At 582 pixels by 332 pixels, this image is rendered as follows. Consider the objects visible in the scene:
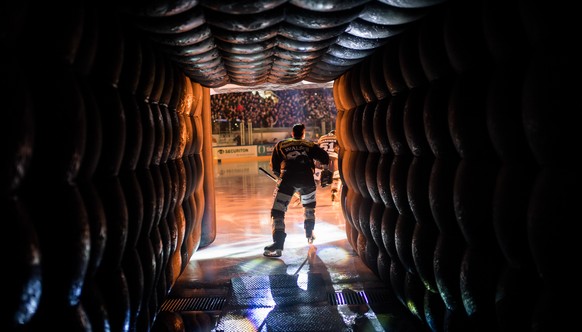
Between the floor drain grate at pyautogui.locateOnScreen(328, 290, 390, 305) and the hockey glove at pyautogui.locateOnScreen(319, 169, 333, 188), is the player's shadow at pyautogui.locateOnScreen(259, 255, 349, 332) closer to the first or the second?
the floor drain grate at pyautogui.locateOnScreen(328, 290, 390, 305)

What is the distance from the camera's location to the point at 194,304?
129 inches

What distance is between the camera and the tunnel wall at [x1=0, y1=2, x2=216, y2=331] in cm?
120

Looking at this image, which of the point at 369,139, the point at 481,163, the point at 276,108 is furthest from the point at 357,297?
the point at 276,108

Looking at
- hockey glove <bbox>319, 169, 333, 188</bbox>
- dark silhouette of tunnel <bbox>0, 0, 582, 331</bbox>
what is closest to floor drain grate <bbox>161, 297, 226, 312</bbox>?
dark silhouette of tunnel <bbox>0, 0, 582, 331</bbox>

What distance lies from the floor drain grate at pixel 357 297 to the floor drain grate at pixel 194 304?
33.9 inches

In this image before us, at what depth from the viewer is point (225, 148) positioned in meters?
23.1

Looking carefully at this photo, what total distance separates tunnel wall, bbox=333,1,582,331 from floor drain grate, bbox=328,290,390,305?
0.25 meters

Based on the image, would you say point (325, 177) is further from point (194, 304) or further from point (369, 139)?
point (194, 304)

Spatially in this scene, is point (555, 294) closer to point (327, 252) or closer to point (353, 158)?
point (353, 158)

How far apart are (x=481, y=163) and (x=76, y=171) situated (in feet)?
5.18

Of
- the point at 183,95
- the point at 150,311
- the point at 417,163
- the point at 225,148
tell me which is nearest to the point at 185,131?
the point at 183,95

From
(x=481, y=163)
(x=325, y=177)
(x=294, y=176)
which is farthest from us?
(x=325, y=177)

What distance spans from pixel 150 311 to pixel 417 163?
191cm

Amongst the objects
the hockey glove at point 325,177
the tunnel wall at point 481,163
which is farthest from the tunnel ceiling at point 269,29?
the hockey glove at point 325,177
